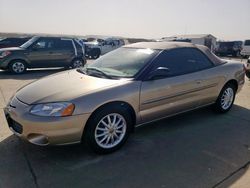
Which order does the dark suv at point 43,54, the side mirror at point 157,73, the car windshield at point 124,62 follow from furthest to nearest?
the dark suv at point 43,54, the car windshield at point 124,62, the side mirror at point 157,73

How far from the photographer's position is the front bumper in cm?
330

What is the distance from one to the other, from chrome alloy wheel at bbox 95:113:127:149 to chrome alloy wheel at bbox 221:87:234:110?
257 centimetres

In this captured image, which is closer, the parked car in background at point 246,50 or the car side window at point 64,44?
the car side window at point 64,44

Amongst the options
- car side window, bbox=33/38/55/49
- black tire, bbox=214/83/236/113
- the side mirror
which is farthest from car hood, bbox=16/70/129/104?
car side window, bbox=33/38/55/49

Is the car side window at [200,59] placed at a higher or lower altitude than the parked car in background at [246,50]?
higher

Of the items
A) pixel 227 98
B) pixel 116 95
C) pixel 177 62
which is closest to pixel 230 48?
pixel 227 98

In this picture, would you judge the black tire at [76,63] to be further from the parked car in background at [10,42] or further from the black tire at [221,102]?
the black tire at [221,102]

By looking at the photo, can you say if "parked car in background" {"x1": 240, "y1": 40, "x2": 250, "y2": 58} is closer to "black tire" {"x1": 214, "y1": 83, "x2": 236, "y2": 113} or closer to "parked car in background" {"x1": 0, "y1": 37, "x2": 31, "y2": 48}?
"parked car in background" {"x1": 0, "y1": 37, "x2": 31, "y2": 48}

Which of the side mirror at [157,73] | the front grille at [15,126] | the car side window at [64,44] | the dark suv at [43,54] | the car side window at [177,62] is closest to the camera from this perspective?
the front grille at [15,126]

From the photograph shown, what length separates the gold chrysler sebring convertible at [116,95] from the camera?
3.38 metres

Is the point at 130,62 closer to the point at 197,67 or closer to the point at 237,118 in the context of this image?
the point at 197,67

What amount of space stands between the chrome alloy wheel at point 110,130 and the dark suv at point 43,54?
28.7ft

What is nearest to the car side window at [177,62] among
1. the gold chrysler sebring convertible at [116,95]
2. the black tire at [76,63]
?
the gold chrysler sebring convertible at [116,95]

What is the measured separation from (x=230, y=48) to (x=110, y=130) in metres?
27.1
